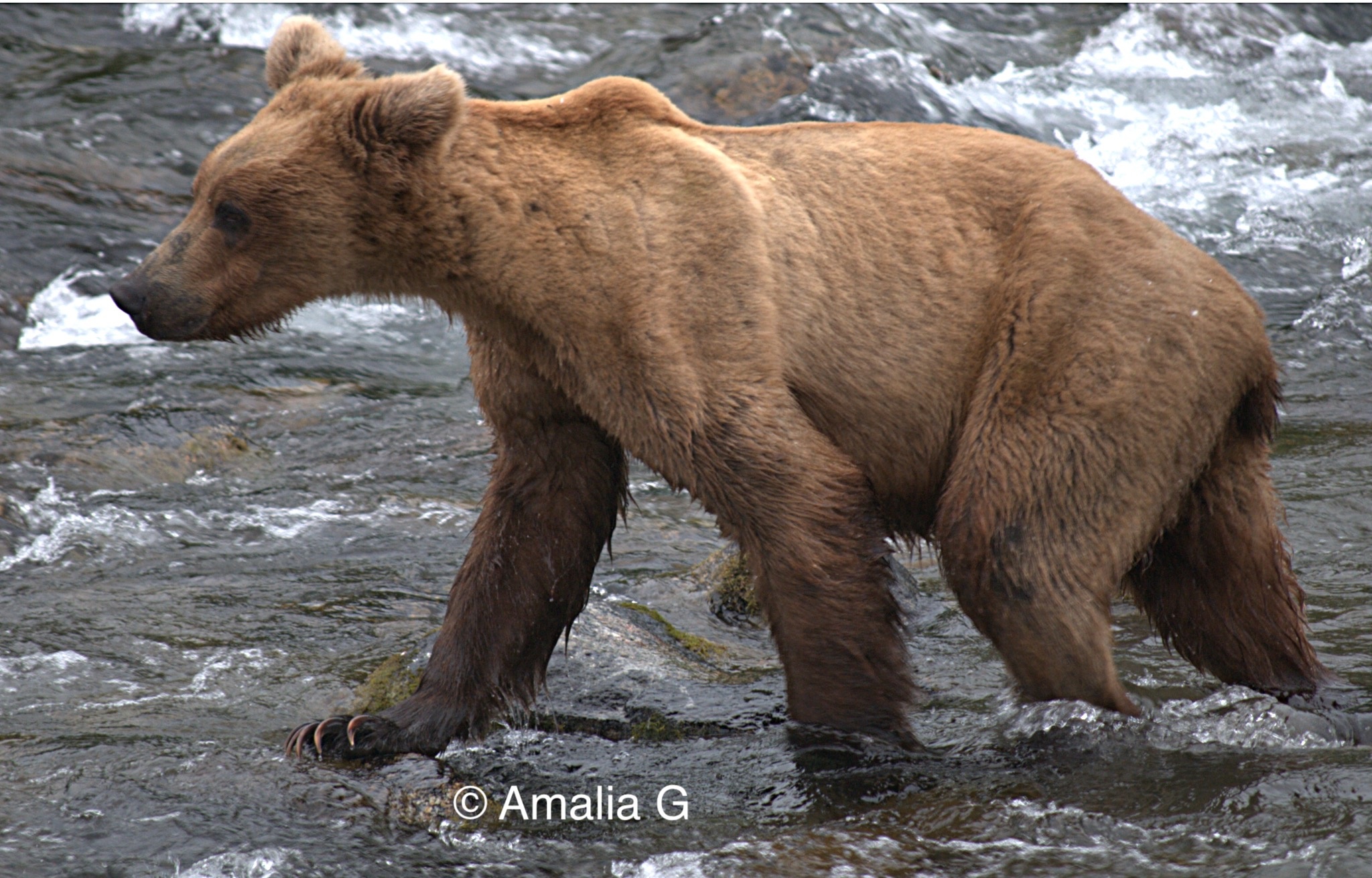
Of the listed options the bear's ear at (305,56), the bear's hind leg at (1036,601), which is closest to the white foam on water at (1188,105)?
the bear's hind leg at (1036,601)

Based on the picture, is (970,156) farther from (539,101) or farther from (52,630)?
(52,630)

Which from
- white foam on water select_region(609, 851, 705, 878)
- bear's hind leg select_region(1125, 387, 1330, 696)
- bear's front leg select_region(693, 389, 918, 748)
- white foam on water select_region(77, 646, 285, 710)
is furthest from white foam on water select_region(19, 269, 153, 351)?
bear's hind leg select_region(1125, 387, 1330, 696)

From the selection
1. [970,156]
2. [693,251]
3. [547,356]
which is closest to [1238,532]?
[970,156]

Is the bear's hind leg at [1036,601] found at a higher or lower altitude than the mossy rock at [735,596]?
higher

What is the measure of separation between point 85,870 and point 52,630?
1.97 meters

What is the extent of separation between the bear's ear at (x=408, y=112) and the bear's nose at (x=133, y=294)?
0.78 metres

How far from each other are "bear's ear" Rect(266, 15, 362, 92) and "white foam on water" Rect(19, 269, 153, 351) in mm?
5045

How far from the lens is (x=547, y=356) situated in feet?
15.0

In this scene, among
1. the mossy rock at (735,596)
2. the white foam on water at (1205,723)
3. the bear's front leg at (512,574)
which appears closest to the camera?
the white foam on water at (1205,723)

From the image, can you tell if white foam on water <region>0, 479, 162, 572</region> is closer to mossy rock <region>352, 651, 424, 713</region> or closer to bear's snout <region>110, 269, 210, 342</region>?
mossy rock <region>352, 651, 424, 713</region>

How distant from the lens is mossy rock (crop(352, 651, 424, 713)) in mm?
5254

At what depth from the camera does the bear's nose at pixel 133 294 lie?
4418mm

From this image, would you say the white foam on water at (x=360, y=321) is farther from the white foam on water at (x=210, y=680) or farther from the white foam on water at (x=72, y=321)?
the white foam on water at (x=210, y=680)

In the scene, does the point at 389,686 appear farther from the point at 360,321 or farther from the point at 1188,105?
the point at 1188,105
